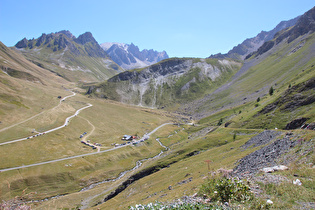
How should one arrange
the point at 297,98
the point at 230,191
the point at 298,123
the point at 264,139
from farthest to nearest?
the point at 297,98 < the point at 298,123 < the point at 264,139 < the point at 230,191

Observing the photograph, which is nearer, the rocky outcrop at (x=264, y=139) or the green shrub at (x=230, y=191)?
the green shrub at (x=230, y=191)

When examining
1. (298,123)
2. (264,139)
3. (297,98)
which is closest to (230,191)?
(264,139)

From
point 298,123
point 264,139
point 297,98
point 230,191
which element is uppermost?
point 230,191

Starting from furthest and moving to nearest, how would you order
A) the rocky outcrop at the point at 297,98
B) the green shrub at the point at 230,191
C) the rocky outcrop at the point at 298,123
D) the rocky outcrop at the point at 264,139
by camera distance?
the rocky outcrop at the point at 297,98, the rocky outcrop at the point at 298,123, the rocky outcrop at the point at 264,139, the green shrub at the point at 230,191

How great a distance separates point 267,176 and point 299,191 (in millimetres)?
4335

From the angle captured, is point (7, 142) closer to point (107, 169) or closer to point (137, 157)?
point (107, 169)

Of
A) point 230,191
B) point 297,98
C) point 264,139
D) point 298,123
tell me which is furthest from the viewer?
point 297,98

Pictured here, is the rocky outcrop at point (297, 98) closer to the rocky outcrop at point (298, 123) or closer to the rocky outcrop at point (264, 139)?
the rocky outcrop at point (298, 123)

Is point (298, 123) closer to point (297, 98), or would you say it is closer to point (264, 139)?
point (264, 139)

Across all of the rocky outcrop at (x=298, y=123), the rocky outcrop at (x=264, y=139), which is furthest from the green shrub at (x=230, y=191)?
the rocky outcrop at (x=298, y=123)

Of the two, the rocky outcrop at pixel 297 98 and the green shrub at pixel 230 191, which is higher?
the green shrub at pixel 230 191

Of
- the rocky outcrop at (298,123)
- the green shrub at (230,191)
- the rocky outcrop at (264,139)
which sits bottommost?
the rocky outcrop at (298,123)

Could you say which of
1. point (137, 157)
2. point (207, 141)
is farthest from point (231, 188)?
point (137, 157)

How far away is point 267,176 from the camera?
59.9 feet
